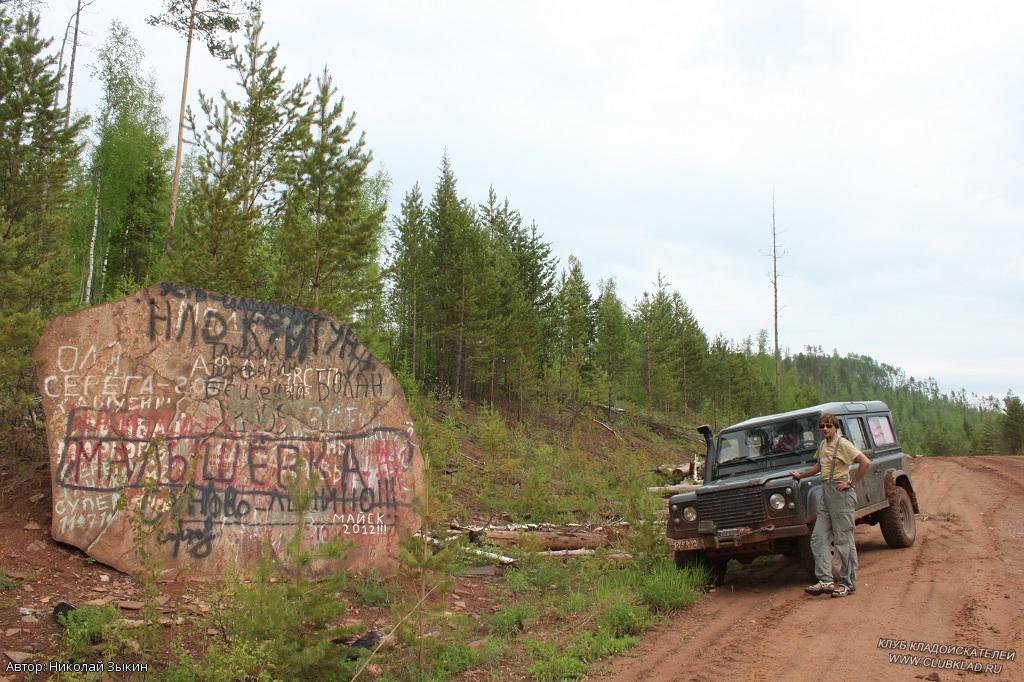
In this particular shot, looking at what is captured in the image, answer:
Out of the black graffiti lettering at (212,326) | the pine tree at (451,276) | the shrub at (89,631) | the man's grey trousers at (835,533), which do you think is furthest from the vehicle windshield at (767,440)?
the pine tree at (451,276)

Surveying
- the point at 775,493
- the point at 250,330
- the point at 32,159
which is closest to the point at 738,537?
the point at 775,493

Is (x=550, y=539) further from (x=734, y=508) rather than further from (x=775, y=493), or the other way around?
(x=775, y=493)

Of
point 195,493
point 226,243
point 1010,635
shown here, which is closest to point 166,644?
point 195,493

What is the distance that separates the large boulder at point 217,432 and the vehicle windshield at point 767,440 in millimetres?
4419

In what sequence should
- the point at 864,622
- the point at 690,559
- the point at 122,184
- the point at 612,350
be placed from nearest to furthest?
1. the point at 864,622
2. the point at 690,559
3. the point at 122,184
4. the point at 612,350

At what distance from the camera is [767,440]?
930 centimetres

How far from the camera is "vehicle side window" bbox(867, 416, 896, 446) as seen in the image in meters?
10.0

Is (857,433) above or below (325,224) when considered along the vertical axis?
below

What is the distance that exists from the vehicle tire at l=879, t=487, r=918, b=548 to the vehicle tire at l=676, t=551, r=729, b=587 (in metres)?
2.76

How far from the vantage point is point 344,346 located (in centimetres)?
922

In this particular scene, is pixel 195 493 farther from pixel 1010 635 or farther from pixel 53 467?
pixel 1010 635

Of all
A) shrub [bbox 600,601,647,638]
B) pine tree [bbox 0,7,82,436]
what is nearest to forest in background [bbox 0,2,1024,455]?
pine tree [bbox 0,7,82,436]

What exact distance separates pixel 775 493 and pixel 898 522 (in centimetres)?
313

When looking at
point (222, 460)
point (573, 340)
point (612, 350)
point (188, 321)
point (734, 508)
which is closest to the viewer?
point (222, 460)
